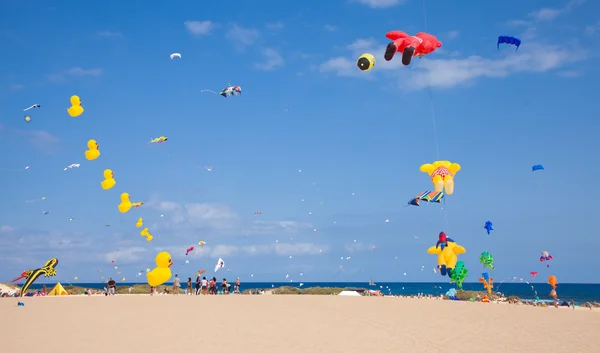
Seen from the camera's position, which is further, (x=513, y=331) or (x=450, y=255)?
(x=450, y=255)

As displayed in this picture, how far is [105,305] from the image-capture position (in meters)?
25.1

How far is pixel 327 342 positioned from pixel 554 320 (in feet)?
35.7

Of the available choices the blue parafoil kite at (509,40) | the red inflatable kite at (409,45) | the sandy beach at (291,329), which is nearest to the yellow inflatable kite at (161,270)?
the sandy beach at (291,329)

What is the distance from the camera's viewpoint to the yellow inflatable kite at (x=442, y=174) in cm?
2169

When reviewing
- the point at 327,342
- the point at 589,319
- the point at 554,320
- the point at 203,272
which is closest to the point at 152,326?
the point at 327,342

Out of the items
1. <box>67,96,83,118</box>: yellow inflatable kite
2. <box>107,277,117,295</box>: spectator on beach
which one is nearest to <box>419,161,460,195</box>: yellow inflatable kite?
<box>67,96,83,118</box>: yellow inflatable kite

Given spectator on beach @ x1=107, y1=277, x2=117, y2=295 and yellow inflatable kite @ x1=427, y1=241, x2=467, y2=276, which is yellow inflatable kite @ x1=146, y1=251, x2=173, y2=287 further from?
yellow inflatable kite @ x1=427, y1=241, x2=467, y2=276

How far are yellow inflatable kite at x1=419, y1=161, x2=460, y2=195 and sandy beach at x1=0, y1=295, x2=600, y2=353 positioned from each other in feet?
17.1

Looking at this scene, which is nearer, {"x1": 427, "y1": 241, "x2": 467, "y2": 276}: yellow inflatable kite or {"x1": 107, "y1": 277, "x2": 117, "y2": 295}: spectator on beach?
{"x1": 427, "y1": 241, "x2": 467, "y2": 276}: yellow inflatable kite

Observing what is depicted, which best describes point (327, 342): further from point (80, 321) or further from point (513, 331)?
point (80, 321)

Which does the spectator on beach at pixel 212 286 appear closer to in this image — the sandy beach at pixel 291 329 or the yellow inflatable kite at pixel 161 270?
the yellow inflatable kite at pixel 161 270

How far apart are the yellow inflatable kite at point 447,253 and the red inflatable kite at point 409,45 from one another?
9.69m

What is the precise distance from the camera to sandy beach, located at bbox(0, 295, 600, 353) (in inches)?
508

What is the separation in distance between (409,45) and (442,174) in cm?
636
